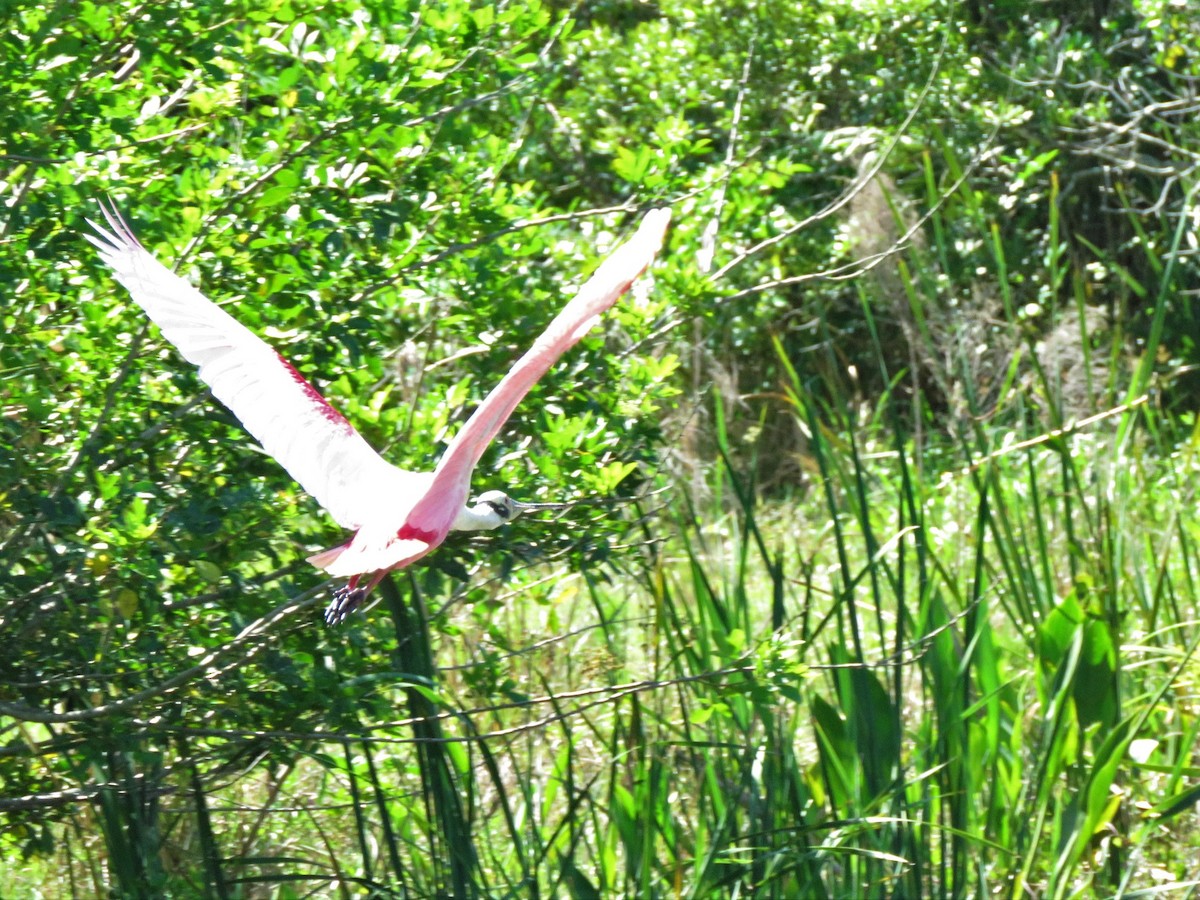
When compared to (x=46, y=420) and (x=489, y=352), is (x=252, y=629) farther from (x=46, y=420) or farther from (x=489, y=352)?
(x=489, y=352)

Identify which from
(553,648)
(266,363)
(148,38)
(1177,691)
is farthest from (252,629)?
(1177,691)

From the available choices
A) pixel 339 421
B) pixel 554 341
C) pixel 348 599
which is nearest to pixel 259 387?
pixel 339 421

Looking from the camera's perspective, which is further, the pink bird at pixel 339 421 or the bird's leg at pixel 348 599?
the bird's leg at pixel 348 599

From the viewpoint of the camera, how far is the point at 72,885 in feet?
9.45

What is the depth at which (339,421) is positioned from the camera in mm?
A: 2773

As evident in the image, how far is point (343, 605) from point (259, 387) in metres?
0.39

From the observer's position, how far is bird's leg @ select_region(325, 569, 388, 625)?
2527 mm

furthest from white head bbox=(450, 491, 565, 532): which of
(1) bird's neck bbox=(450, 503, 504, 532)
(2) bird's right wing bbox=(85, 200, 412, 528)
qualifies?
(2) bird's right wing bbox=(85, 200, 412, 528)

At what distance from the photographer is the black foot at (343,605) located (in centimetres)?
253

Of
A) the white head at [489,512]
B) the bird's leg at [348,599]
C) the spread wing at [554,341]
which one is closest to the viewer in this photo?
the spread wing at [554,341]

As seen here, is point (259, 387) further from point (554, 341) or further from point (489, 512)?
point (554, 341)

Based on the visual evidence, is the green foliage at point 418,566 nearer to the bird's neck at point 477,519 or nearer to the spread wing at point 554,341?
the bird's neck at point 477,519

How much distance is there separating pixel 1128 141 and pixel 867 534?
494 centimetres

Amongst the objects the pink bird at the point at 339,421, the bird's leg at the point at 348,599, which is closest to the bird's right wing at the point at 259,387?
the pink bird at the point at 339,421
